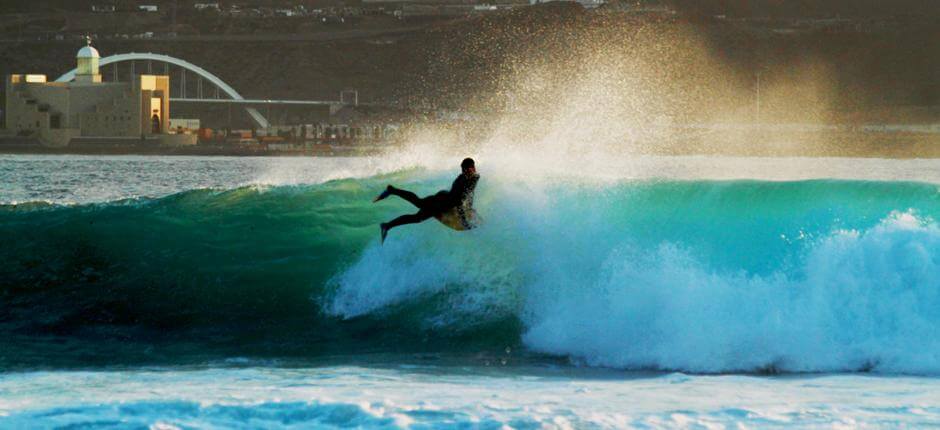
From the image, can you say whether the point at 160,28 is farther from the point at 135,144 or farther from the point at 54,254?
the point at 54,254

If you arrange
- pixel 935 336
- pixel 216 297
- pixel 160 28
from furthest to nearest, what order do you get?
pixel 160 28 → pixel 216 297 → pixel 935 336

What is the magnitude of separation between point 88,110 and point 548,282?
4114 inches

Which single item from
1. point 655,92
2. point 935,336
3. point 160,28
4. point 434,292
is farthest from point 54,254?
point 160,28

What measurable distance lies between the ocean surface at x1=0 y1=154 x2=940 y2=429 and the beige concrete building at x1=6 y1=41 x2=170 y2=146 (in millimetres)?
92074

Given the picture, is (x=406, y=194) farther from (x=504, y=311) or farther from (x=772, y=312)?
(x=772, y=312)

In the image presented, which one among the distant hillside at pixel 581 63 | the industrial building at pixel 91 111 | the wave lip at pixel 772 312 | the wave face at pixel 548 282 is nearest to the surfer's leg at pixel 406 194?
the wave face at pixel 548 282

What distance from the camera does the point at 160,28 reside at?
190250 mm

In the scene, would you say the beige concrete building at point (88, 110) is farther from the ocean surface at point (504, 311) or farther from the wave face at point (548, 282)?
the ocean surface at point (504, 311)

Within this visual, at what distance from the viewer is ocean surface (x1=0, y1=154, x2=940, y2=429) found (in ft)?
39.0

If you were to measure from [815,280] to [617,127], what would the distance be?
113m

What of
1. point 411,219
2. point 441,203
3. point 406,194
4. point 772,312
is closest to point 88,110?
point 411,219

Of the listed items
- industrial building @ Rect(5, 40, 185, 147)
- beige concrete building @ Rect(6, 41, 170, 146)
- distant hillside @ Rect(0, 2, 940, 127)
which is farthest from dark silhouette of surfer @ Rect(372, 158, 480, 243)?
distant hillside @ Rect(0, 2, 940, 127)

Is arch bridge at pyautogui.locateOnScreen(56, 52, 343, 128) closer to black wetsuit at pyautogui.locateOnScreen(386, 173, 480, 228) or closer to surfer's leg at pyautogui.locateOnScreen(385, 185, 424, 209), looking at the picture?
black wetsuit at pyautogui.locateOnScreen(386, 173, 480, 228)

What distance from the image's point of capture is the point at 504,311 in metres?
16.6
